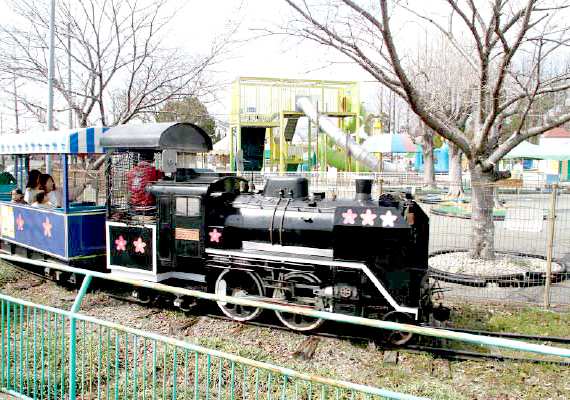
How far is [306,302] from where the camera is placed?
21.8 ft

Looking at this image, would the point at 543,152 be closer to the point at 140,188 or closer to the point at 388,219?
the point at 388,219

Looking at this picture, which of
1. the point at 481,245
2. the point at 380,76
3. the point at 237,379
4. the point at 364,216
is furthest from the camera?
the point at 481,245

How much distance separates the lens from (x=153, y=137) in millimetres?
7453

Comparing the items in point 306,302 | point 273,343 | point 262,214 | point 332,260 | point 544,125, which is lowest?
point 273,343

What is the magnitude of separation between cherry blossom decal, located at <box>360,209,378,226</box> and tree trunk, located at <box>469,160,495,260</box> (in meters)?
4.21

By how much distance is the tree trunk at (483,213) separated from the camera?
9.51 metres

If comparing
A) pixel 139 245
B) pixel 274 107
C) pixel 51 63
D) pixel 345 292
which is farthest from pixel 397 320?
pixel 274 107

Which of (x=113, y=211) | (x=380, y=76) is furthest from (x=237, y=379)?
(x=380, y=76)

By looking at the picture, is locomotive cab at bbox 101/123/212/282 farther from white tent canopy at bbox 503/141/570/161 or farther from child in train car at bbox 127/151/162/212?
white tent canopy at bbox 503/141/570/161

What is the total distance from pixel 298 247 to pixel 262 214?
0.71 meters

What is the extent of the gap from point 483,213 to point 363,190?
3933 millimetres

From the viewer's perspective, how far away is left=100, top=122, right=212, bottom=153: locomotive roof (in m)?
7.49

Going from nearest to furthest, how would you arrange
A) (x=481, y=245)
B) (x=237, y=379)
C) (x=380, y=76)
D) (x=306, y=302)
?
(x=237, y=379)
(x=306, y=302)
(x=380, y=76)
(x=481, y=245)

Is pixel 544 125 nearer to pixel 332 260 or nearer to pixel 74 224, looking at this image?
pixel 332 260
